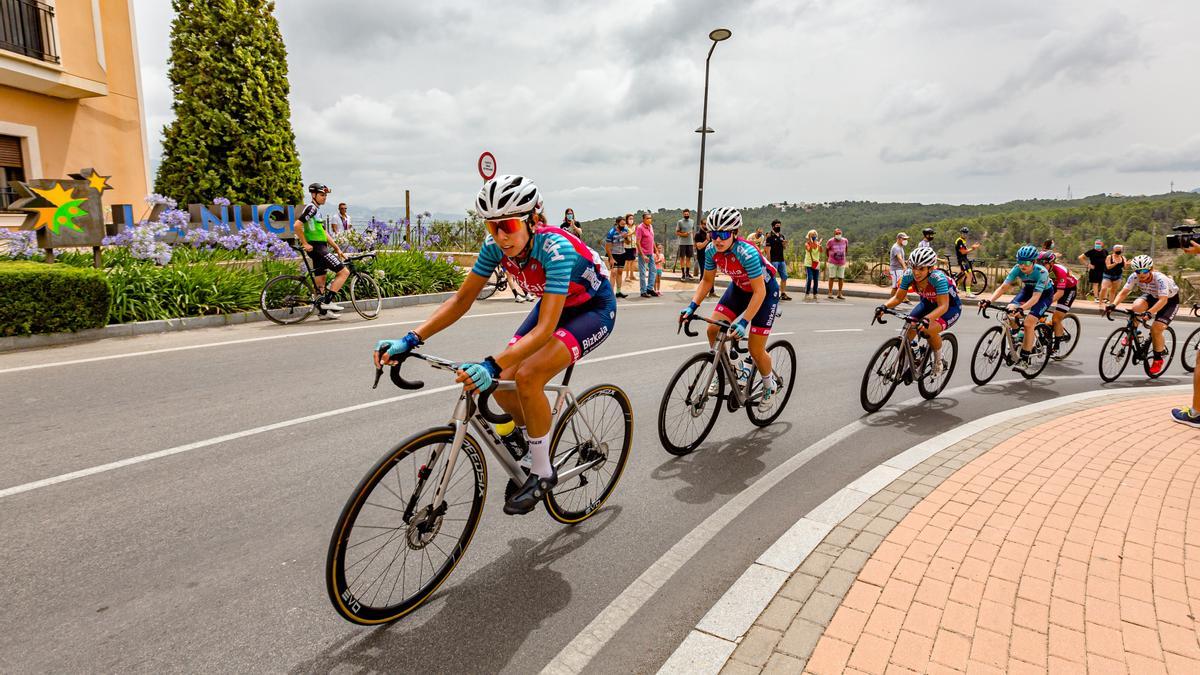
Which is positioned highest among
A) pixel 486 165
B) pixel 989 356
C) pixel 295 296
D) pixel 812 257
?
pixel 486 165

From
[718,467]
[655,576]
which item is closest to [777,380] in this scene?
[718,467]

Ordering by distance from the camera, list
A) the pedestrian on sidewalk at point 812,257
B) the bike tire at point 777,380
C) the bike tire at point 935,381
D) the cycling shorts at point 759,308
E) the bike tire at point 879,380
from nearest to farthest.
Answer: the cycling shorts at point 759,308 → the bike tire at point 777,380 → the bike tire at point 879,380 → the bike tire at point 935,381 → the pedestrian on sidewalk at point 812,257

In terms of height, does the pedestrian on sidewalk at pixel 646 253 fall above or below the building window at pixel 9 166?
below

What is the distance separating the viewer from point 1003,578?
3.21 meters

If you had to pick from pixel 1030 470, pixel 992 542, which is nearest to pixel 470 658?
pixel 992 542

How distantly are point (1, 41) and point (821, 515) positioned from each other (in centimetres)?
1995

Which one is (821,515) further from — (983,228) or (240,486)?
(983,228)

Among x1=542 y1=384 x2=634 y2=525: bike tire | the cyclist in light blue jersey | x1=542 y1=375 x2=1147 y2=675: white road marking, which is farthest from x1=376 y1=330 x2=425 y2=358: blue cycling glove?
the cyclist in light blue jersey

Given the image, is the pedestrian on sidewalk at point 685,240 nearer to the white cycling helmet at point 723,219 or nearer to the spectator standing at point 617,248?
the spectator standing at point 617,248

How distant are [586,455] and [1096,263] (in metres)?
21.9

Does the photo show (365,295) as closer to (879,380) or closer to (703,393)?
(703,393)

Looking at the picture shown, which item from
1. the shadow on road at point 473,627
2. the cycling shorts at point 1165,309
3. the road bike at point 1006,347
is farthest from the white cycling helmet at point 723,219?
the cycling shorts at point 1165,309

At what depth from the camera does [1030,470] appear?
4738 mm

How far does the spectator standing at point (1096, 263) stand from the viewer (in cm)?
1897
